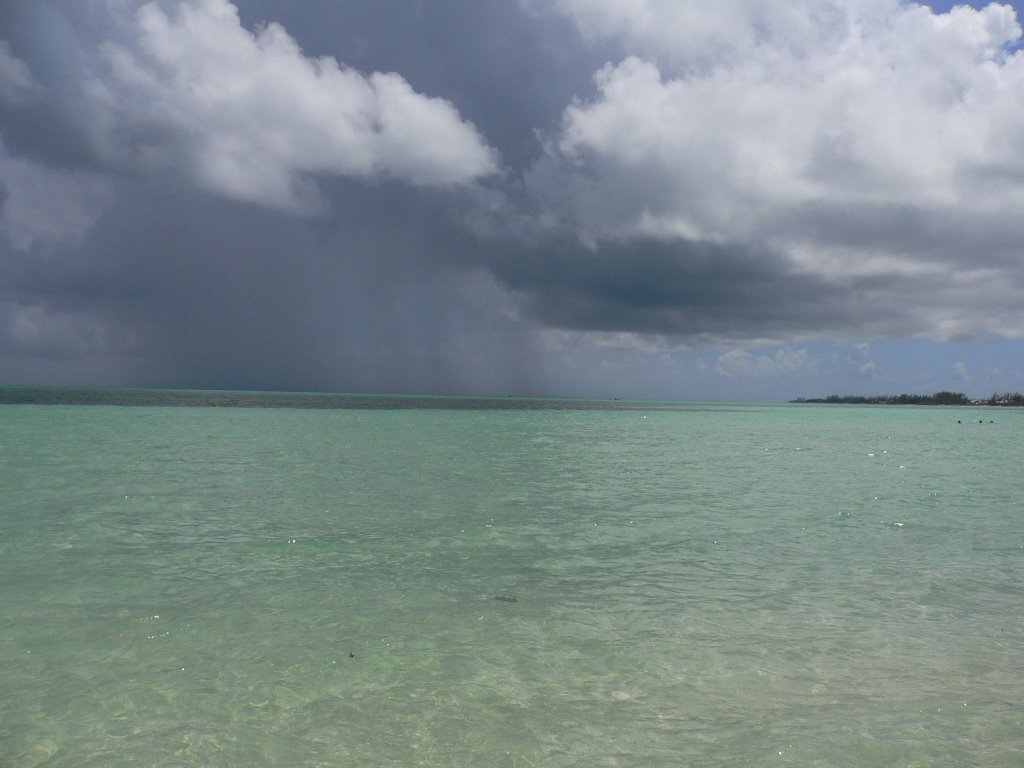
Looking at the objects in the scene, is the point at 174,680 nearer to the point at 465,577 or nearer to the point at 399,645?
the point at 399,645

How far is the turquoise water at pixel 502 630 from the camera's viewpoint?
6656mm

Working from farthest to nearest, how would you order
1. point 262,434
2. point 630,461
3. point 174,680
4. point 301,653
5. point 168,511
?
1. point 262,434
2. point 630,461
3. point 168,511
4. point 301,653
5. point 174,680

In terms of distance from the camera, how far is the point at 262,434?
174 feet

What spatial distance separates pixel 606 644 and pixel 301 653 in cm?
389

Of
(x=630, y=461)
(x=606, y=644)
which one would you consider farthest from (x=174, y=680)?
(x=630, y=461)

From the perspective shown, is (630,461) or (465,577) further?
(630,461)

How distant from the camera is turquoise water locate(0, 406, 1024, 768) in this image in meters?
6.66

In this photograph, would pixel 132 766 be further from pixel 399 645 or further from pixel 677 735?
pixel 677 735

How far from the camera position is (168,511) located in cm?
1889

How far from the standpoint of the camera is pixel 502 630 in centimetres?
973

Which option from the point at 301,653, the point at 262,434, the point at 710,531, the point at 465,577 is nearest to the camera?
the point at 301,653

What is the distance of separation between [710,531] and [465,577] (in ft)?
24.5


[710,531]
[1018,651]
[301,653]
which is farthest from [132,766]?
[710,531]

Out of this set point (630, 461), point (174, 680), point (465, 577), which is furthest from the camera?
point (630, 461)
